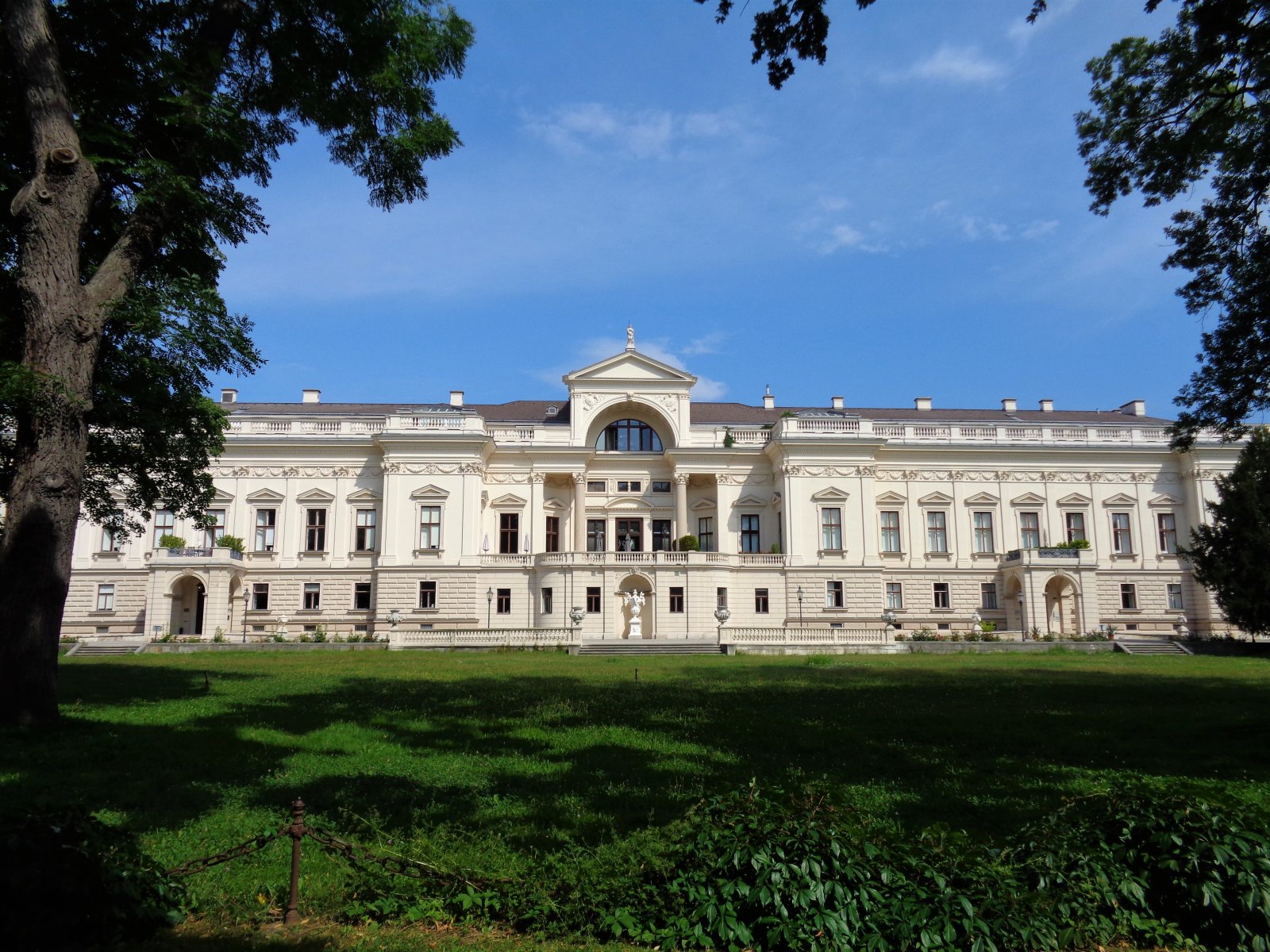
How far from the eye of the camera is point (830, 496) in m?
45.0

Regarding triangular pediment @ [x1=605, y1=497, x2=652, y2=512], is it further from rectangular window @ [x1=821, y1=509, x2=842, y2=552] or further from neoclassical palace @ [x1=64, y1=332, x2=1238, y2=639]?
rectangular window @ [x1=821, y1=509, x2=842, y2=552]

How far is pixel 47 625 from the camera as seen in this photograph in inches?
462

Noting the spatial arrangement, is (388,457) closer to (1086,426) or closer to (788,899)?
(1086,426)

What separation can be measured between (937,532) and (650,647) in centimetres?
1981

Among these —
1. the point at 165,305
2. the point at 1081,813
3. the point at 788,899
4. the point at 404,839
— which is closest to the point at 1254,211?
the point at 1081,813

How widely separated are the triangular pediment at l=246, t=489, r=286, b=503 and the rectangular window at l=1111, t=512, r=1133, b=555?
4472 cm

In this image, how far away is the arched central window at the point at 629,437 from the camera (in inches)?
1939

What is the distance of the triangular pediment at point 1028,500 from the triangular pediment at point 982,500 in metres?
0.93

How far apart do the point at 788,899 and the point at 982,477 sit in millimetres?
46367

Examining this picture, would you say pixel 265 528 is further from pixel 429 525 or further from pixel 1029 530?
pixel 1029 530

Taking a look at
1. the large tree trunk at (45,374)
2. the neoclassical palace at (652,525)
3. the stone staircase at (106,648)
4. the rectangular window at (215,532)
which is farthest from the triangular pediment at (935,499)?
the large tree trunk at (45,374)

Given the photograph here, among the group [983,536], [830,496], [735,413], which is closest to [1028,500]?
[983,536]

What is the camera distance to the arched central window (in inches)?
1939

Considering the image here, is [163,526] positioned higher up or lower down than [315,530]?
higher up
